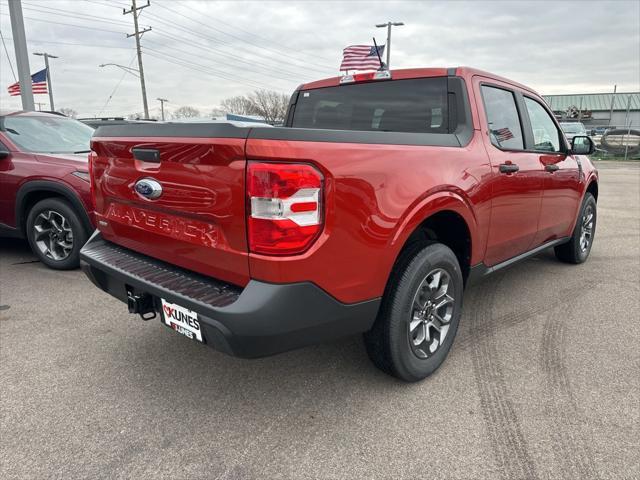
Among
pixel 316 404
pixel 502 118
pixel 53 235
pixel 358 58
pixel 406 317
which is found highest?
pixel 358 58

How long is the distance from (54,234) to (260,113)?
5427 cm

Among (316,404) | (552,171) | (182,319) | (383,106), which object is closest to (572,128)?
(552,171)

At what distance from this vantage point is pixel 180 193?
84.7 inches

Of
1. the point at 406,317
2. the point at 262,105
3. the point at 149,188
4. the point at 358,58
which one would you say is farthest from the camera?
the point at 262,105

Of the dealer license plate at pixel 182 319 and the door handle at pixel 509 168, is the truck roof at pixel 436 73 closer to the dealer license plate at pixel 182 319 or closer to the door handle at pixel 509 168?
the door handle at pixel 509 168

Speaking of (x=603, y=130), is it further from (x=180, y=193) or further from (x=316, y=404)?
(x=180, y=193)

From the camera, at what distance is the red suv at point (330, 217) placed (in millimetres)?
1890

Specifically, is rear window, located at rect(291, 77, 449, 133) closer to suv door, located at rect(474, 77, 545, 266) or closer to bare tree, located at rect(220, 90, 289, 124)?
suv door, located at rect(474, 77, 545, 266)

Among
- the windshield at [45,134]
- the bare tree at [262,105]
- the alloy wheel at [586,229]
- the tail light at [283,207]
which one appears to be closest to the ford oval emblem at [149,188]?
the tail light at [283,207]

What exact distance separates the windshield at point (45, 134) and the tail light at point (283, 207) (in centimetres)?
417

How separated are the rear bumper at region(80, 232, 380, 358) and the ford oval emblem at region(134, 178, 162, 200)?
39 centimetres

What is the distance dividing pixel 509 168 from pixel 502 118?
0.43 m

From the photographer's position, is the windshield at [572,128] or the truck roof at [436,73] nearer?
the truck roof at [436,73]

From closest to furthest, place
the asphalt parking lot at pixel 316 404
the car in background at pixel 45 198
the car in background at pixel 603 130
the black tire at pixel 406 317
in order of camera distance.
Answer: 1. the asphalt parking lot at pixel 316 404
2. the black tire at pixel 406 317
3. the car in background at pixel 45 198
4. the car in background at pixel 603 130
